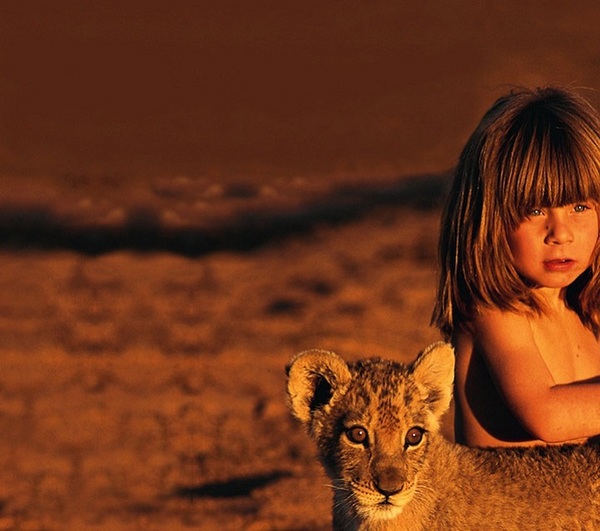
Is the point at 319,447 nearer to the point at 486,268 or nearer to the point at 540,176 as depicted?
the point at 486,268

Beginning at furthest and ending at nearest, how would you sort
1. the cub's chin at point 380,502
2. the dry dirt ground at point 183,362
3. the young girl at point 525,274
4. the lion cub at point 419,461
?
the dry dirt ground at point 183,362 < the young girl at point 525,274 < the lion cub at point 419,461 < the cub's chin at point 380,502

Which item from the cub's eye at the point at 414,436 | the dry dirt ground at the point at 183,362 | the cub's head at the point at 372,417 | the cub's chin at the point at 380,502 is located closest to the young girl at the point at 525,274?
the cub's head at the point at 372,417

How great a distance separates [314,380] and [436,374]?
1.84 ft

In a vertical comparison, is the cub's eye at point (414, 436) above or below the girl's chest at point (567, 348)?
below

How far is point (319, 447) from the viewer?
4.57 metres

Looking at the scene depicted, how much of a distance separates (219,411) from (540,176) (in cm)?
796

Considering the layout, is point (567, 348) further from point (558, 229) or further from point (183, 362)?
point (183, 362)

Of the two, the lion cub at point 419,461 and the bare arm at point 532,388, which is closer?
the lion cub at point 419,461

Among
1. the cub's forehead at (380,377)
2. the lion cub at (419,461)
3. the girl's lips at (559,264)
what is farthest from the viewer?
the girl's lips at (559,264)

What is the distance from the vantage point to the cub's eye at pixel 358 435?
431 centimetres

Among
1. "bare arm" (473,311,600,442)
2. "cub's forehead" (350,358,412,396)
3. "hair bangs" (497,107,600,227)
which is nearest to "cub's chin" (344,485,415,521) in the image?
"cub's forehead" (350,358,412,396)

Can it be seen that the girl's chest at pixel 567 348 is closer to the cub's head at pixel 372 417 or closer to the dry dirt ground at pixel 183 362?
the cub's head at pixel 372 417

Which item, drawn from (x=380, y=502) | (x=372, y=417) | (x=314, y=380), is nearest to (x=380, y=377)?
(x=372, y=417)

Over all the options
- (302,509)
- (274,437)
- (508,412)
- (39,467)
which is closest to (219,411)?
(274,437)
